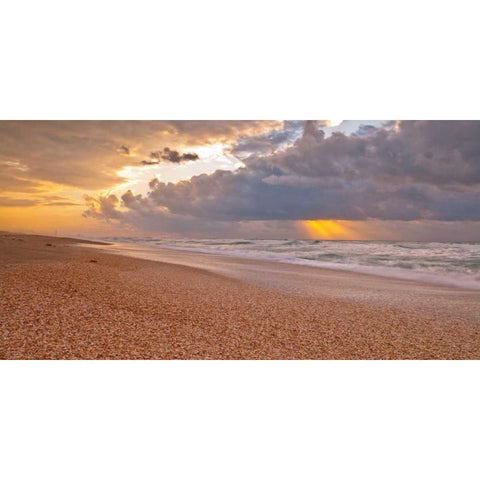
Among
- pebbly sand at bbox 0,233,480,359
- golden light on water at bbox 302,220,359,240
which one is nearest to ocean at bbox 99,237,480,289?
golden light on water at bbox 302,220,359,240

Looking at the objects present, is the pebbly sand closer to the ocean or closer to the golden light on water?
the golden light on water

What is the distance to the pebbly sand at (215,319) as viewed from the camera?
3.09 meters

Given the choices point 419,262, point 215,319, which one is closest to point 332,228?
point 419,262

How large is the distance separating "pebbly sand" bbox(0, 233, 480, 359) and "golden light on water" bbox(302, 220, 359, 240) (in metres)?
1.80

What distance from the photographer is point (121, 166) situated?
623cm

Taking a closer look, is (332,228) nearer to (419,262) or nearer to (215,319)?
(419,262)

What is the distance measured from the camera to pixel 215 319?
148 inches

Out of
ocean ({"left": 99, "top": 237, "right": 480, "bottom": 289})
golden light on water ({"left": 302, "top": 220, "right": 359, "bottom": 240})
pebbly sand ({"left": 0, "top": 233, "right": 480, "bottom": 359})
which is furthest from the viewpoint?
ocean ({"left": 99, "top": 237, "right": 480, "bottom": 289})

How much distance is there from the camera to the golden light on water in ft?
23.8

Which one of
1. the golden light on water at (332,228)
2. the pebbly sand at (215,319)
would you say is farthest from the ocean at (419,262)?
the pebbly sand at (215,319)
